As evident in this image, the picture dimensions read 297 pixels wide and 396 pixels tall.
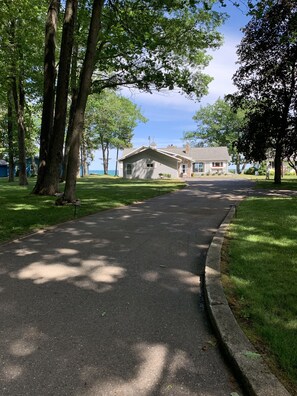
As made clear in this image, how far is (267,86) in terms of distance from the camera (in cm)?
2362

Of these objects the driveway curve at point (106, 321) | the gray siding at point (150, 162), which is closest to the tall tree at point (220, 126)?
the gray siding at point (150, 162)

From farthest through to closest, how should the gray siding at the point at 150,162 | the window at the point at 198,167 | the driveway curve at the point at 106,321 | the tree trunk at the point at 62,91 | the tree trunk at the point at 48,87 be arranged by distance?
1. the window at the point at 198,167
2. the gray siding at the point at 150,162
3. the tree trunk at the point at 48,87
4. the tree trunk at the point at 62,91
5. the driveway curve at the point at 106,321

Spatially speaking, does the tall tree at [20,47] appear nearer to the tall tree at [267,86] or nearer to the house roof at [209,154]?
the tall tree at [267,86]

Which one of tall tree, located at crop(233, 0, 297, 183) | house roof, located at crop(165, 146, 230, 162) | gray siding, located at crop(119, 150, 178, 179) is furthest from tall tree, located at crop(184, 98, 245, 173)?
tall tree, located at crop(233, 0, 297, 183)

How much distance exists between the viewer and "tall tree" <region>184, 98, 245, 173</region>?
7469 centimetres

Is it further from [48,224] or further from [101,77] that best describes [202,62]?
[48,224]

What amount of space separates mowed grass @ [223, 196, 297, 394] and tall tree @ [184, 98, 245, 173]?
69.3m

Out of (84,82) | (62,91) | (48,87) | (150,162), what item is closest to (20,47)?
(48,87)

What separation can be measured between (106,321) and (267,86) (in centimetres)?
2379

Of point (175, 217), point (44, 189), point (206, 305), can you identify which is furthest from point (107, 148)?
point (206, 305)

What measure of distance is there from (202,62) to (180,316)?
22818 millimetres

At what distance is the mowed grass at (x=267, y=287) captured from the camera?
2.90 m

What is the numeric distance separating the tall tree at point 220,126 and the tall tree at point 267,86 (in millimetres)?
50214

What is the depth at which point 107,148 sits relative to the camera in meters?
73.8
